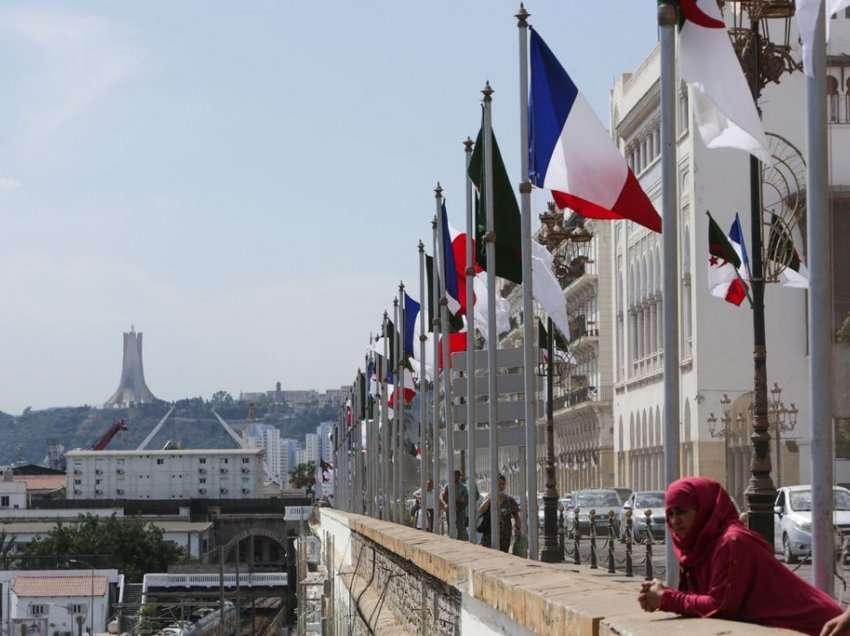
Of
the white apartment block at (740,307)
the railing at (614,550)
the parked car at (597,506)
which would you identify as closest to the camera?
the railing at (614,550)

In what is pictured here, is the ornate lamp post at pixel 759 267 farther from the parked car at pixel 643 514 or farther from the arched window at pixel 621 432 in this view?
the arched window at pixel 621 432

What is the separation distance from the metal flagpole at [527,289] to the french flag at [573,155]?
60 centimetres

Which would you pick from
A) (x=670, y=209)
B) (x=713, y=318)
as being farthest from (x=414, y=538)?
(x=713, y=318)

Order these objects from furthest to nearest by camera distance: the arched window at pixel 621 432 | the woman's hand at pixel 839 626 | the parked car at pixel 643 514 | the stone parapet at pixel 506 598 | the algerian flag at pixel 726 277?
the arched window at pixel 621 432 → the parked car at pixel 643 514 → the algerian flag at pixel 726 277 → the stone parapet at pixel 506 598 → the woman's hand at pixel 839 626

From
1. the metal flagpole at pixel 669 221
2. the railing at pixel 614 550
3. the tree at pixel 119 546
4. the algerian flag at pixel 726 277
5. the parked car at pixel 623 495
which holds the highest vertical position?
the algerian flag at pixel 726 277

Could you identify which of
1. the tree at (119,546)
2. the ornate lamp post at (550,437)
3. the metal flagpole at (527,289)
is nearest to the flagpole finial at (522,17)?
the metal flagpole at (527,289)

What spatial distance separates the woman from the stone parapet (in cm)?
11

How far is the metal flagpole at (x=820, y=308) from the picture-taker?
10297 mm

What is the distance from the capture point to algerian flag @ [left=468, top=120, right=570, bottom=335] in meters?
24.8

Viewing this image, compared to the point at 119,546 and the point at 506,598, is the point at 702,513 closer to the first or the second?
the point at 506,598

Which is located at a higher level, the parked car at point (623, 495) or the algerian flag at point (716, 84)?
the algerian flag at point (716, 84)

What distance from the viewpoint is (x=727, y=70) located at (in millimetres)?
13523

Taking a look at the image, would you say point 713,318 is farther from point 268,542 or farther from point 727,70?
point 268,542

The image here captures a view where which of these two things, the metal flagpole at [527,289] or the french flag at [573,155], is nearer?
the french flag at [573,155]
